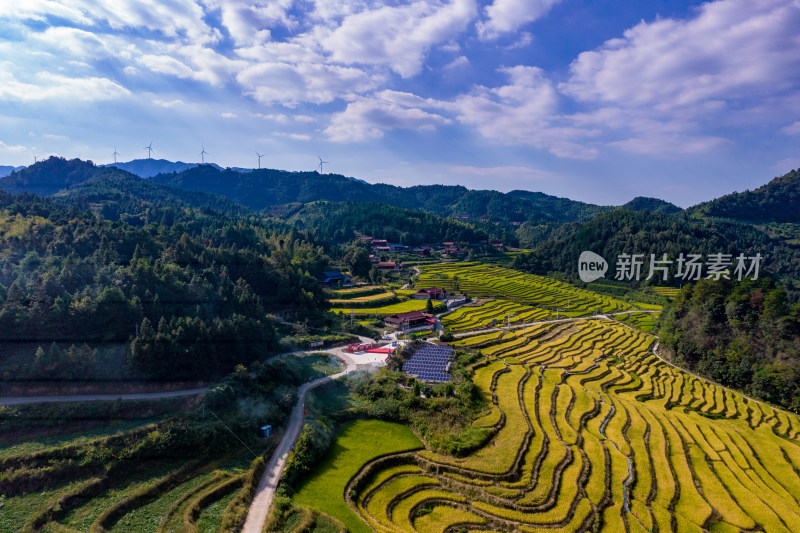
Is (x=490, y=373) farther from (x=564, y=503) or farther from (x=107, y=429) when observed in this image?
(x=107, y=429)

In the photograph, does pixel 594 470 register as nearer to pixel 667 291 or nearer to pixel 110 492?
pixel 110 492

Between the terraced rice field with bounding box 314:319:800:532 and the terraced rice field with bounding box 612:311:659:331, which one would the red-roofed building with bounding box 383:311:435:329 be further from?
the terraced rice field with bounding box 612:311:659:331

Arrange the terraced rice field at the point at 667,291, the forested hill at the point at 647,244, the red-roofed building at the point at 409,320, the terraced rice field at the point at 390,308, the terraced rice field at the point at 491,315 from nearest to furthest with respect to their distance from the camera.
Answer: the red-roofed building at the point at 409,320 < the terraced rice field at the point at 491,315 < the terraced rice field at the point at 390,308 < the terraced rice field at the point at 667,291 < the forested hill at the point at 647,244

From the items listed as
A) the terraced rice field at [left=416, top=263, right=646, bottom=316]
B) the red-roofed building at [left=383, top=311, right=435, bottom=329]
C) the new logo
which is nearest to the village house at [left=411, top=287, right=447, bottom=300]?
the terraced rice field at [left=416, top=263, right=646, bottom=316]

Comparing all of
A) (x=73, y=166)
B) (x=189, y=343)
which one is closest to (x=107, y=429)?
(x=189, y=343)

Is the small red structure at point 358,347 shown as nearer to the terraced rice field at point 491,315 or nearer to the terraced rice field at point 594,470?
the terraced rice field at point 594,470

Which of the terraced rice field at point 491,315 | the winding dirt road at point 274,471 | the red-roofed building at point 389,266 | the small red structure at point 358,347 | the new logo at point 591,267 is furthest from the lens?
the new logo at point 591,267

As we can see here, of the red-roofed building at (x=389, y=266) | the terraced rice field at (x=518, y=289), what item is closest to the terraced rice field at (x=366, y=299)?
the terraced rice field at (x=518, y=289)
